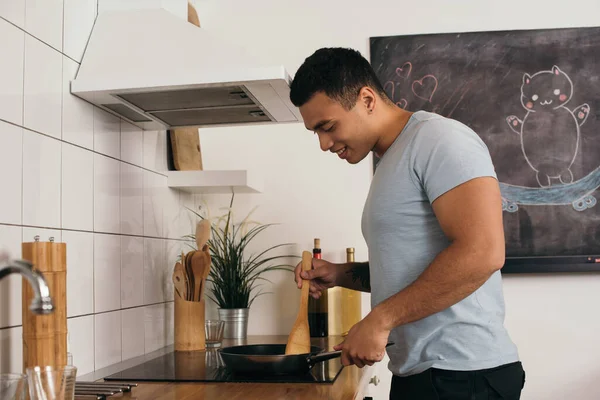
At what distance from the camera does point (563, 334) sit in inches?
97.0

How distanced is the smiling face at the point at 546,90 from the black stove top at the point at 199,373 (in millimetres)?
1243

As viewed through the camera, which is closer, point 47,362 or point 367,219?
point 47,362

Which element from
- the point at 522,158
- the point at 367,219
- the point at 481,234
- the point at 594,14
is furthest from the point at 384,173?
the point at 594,14

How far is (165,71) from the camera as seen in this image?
166 centimetres

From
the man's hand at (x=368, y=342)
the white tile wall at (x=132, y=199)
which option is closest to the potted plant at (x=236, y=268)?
the white tile wall at (x=132, y=199)

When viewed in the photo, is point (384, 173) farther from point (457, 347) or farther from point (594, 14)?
point (594, 14)

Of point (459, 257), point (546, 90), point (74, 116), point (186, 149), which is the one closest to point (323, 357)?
point (459, 257)

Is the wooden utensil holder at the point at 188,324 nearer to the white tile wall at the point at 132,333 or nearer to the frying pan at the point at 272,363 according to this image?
the white tile wall at the point at 132,333

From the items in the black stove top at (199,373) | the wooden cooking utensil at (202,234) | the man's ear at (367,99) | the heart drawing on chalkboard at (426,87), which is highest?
the heart drawing on chalkboard at (426,87)

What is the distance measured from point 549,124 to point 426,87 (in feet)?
1.50

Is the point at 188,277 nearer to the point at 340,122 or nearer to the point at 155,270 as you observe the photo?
the point at 155,270

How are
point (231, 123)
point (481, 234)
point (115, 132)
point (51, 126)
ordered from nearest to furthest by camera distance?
1. point (481, 234)
2. point (51, 126)
3. point (115, 132)
4. point (231, 123)

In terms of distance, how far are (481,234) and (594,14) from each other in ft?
5.49

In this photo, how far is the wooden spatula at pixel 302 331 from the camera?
1.82m
